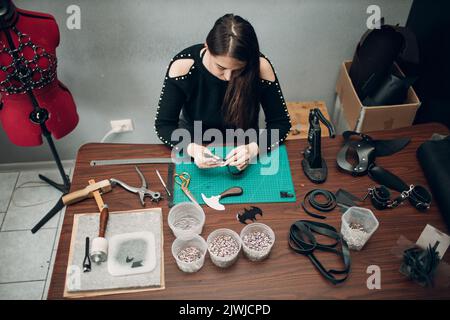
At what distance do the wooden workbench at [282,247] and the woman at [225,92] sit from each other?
0.46 ft

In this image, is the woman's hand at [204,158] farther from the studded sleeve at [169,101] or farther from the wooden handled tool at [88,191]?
the wooden handled tool at [88,191]

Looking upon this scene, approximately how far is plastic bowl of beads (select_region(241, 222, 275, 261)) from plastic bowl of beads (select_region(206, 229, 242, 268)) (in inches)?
1.1

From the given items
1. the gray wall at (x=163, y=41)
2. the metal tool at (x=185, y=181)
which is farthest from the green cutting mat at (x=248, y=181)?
the gray wall at (x=163, y=41)

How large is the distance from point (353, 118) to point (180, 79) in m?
1.03

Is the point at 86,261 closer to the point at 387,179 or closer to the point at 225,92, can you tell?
the point at 225,92

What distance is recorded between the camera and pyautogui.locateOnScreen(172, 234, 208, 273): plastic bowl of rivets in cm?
112

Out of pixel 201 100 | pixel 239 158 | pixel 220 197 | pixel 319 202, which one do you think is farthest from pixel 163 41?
pixel 319 202

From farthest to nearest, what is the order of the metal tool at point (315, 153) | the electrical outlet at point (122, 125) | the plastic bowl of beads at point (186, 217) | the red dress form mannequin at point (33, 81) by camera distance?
the electrical outlet at point (122, 125) → the red dress form mannequin at point (33, 81) → the metal tool at point (315, 153) → the plastic bowl of beads at point (186, 217)

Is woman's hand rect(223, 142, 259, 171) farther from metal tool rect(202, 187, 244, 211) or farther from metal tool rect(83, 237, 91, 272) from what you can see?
metal tool rect(83, 237, 91, 272)

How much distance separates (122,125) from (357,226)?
164cm

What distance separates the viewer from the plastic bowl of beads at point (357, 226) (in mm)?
1176

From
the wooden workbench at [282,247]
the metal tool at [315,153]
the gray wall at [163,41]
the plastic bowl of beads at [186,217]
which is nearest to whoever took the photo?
the wooden workbench at [282,247]
